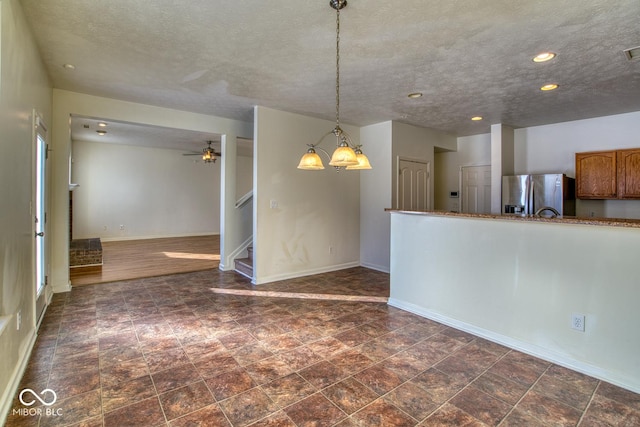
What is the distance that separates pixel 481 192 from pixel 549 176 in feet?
5.03

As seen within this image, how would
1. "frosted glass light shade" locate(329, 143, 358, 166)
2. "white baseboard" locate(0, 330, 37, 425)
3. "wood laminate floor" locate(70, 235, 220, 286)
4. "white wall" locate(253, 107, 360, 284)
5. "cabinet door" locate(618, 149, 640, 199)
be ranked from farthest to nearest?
"wood laminate floor" locate(70, 235, 220, 286) → "white wall" locate(253, 107, 360, 284) → "cabinet door" locate(618, 149, 640, 199) → "frosted glass light shade" locate(329, 143, 358, 166) → "white baseboard" locate(0, 330, 37, 425)

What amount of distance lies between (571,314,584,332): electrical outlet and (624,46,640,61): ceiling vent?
2.34 metres

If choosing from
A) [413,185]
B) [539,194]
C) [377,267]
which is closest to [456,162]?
[413,185]

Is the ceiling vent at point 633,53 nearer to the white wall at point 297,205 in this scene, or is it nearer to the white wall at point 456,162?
the white wall at point 456,162

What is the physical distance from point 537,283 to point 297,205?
11.4ft

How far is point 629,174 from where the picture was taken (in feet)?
15.2

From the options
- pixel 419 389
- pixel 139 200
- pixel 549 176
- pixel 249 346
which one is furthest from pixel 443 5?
pixel 139 200

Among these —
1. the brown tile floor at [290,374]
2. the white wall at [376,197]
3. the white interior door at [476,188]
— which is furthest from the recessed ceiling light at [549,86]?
the brown tile floor at [290,374]

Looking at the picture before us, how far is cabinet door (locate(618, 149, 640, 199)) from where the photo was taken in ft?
15.0

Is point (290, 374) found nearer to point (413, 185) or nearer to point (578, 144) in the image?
point (413, 185)

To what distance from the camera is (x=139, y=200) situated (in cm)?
913

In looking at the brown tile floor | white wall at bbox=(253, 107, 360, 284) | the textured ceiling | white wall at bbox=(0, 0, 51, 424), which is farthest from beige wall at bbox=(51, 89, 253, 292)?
white wall at bbox=(253, 107, 360, 284)

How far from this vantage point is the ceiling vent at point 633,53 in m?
2.81

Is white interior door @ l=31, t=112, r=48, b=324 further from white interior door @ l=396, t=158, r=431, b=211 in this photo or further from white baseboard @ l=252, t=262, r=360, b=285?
white interior door @ l=396, t=158, r=431, b=211
